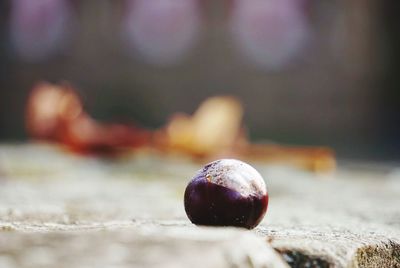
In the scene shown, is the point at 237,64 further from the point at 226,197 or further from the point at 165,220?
the point at 226,197

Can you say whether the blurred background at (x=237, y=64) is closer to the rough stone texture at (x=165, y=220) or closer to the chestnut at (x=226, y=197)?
the rough stone texture at (x=165, y=220)

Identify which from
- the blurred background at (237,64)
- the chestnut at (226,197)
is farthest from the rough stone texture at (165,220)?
the blurred background at (237,64)

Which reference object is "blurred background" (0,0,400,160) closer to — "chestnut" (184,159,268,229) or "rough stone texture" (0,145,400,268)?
"rough stone texture" (0,145,400,268)

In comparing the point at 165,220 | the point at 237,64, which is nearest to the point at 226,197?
the point at 165,220

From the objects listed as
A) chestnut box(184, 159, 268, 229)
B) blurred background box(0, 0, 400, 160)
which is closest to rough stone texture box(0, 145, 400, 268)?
chestnut box(184, 159, 268, 229)

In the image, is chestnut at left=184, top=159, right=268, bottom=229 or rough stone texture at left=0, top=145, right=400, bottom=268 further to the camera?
chestnut at left=184, top=159, right=268, bottom=229

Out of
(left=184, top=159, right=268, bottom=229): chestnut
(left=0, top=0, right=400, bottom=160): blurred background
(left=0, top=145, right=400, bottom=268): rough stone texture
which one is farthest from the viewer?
(left=0, top=0, right=400, bottom=160): blurred background
